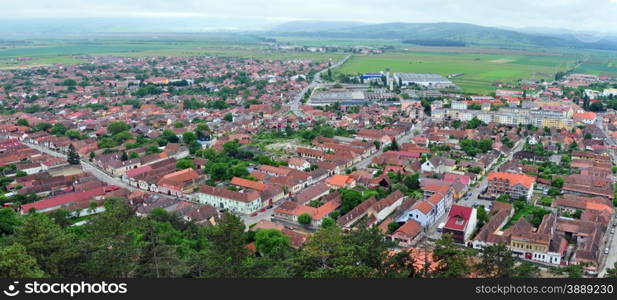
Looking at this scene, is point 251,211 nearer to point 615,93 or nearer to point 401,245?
point 401,245

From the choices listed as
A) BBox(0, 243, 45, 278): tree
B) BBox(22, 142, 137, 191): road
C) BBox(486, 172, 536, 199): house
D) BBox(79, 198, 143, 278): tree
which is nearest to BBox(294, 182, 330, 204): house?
BBox(486, 172, 536, 199): house

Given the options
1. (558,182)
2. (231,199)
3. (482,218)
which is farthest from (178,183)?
(558,182)

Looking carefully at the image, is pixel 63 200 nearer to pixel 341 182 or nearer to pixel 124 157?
pixel 124 157

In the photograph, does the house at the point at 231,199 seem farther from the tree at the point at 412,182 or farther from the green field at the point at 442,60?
the green field at the point at 442,60

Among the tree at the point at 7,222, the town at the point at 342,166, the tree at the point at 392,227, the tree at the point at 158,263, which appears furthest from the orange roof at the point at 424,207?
the tree at the point at 7,222

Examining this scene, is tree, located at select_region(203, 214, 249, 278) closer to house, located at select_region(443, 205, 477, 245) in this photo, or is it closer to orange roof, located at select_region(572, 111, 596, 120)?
house, located at select_region(443, 205, 477, 245)

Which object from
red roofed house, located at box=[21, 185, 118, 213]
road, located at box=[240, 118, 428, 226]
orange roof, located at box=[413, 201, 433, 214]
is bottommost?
road, located at box=[240, 118, 428, 226]
